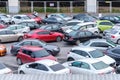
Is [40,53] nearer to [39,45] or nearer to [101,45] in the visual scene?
[39,45]

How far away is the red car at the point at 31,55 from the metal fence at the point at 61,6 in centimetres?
3294

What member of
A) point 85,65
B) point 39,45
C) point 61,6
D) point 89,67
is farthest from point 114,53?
point 61,6

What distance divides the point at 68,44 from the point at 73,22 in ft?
21.2

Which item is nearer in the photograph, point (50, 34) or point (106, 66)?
point (106, 66)

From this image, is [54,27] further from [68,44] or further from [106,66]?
[106,66]

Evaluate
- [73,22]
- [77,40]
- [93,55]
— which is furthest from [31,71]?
[73,22]

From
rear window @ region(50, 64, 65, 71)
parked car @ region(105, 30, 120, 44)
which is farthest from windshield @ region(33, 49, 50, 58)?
parked car @ region(105, 30, 120, 44)

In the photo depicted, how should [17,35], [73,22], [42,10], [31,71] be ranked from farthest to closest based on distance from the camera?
[42,10] → [73,22] → [17,35] → [31,71]

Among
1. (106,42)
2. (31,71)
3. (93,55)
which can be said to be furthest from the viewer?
(106,42)

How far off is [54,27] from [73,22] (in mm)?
3088

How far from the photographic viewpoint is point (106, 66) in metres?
22.0

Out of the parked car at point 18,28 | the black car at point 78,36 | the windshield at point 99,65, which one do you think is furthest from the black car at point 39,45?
the parked car at point 18,28

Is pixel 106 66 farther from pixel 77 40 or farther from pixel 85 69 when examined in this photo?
pixel 77 40

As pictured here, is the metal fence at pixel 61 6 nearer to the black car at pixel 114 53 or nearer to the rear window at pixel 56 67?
the black car at pixel 114 53
